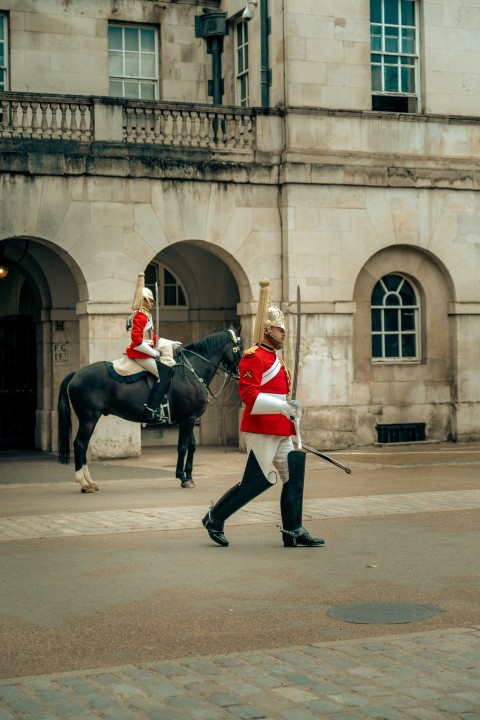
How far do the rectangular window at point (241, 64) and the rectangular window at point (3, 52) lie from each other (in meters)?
4.56

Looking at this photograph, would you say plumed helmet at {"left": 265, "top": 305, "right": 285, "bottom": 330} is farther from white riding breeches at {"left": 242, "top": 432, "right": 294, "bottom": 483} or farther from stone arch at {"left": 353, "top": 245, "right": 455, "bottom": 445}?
stone arch at {"left": 353, "top": 245, "right": 455, "bottom": 445}

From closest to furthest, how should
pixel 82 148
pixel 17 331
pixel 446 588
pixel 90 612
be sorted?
1. pixel 90 612
2. pixel 446 588
3. pixel 82 148
4. pixel 17 331

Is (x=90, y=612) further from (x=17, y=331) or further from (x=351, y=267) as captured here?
(x=17, y=331)

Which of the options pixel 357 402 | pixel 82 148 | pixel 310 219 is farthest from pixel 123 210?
pixel 357 402

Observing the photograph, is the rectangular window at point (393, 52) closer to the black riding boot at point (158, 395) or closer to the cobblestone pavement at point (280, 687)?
the black riding boot at point (158, 395)

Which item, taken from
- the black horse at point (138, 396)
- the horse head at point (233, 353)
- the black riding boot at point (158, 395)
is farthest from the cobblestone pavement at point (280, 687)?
the horse head at point (233, 353)

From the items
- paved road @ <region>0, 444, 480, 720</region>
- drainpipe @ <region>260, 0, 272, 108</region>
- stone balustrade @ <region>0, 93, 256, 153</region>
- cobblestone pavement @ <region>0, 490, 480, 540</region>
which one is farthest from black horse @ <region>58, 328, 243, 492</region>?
drainpipe @ <region>260, 0, 272, 108</region>

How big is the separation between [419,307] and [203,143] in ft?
17.7

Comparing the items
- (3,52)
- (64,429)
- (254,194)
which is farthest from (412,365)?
(3,52)

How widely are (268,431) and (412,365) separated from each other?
45.1ft

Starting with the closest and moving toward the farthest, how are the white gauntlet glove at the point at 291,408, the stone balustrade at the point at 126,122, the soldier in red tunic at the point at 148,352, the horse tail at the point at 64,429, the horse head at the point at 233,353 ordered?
the white gauntlet glove at the point at 291,408, the horse tail at the point at 64,429, the soldier in red tunic at the point at 148,352, the horse head at the point at 233,353, the stone balustrade at the point at 126,122

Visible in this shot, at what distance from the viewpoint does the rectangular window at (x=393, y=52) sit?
2478 centimetres

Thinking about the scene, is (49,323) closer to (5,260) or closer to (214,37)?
(5,260)

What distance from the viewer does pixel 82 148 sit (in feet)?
72.5
